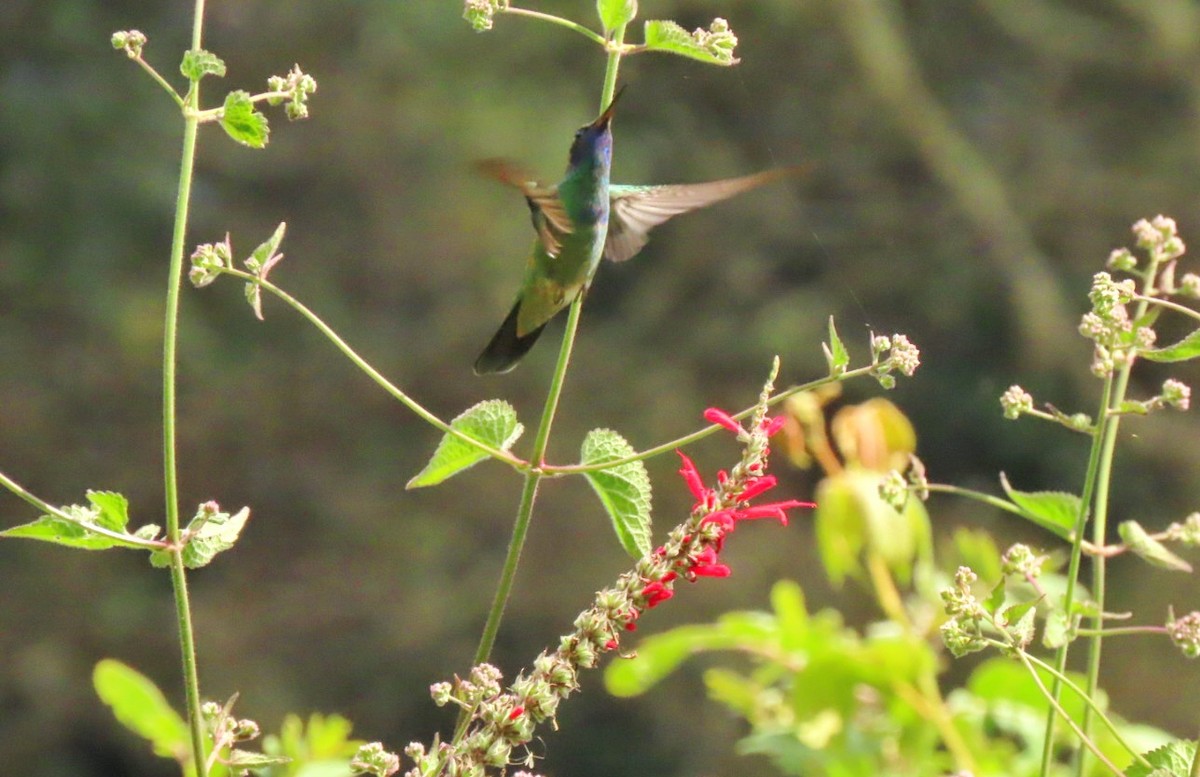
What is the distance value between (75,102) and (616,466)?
518 centimetres

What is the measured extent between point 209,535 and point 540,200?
320mm

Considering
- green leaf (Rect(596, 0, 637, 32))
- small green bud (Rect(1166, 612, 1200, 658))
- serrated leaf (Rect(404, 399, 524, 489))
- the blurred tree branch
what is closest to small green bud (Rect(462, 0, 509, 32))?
green leaf (Rect(596, 0, 637, 32))

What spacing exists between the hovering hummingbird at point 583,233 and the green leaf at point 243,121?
0.36 meters

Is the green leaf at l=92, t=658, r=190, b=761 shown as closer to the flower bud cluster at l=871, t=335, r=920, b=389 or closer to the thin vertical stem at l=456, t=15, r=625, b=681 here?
the thin vertical stem at l=456, t=15, r=625, b=681

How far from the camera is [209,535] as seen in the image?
26.2 inches

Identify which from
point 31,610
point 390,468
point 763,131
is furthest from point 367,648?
point 763,131

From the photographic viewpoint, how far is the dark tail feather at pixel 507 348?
1133 millimetres

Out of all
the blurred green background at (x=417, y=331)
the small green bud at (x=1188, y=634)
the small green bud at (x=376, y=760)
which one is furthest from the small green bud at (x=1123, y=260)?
the blurred green background at (x=417, y=331)

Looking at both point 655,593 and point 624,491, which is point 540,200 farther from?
point 655,593

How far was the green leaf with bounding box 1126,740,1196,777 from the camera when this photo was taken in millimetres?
585

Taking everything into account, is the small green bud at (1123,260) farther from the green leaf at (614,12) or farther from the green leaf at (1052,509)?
the green leaf at (614,12)

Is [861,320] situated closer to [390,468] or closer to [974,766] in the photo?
[390,468]

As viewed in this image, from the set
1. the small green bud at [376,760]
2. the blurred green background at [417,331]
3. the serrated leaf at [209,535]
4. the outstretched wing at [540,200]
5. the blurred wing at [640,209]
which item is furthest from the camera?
the blurred green background at [417,331]

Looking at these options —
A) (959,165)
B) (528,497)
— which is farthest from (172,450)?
(959,165)
